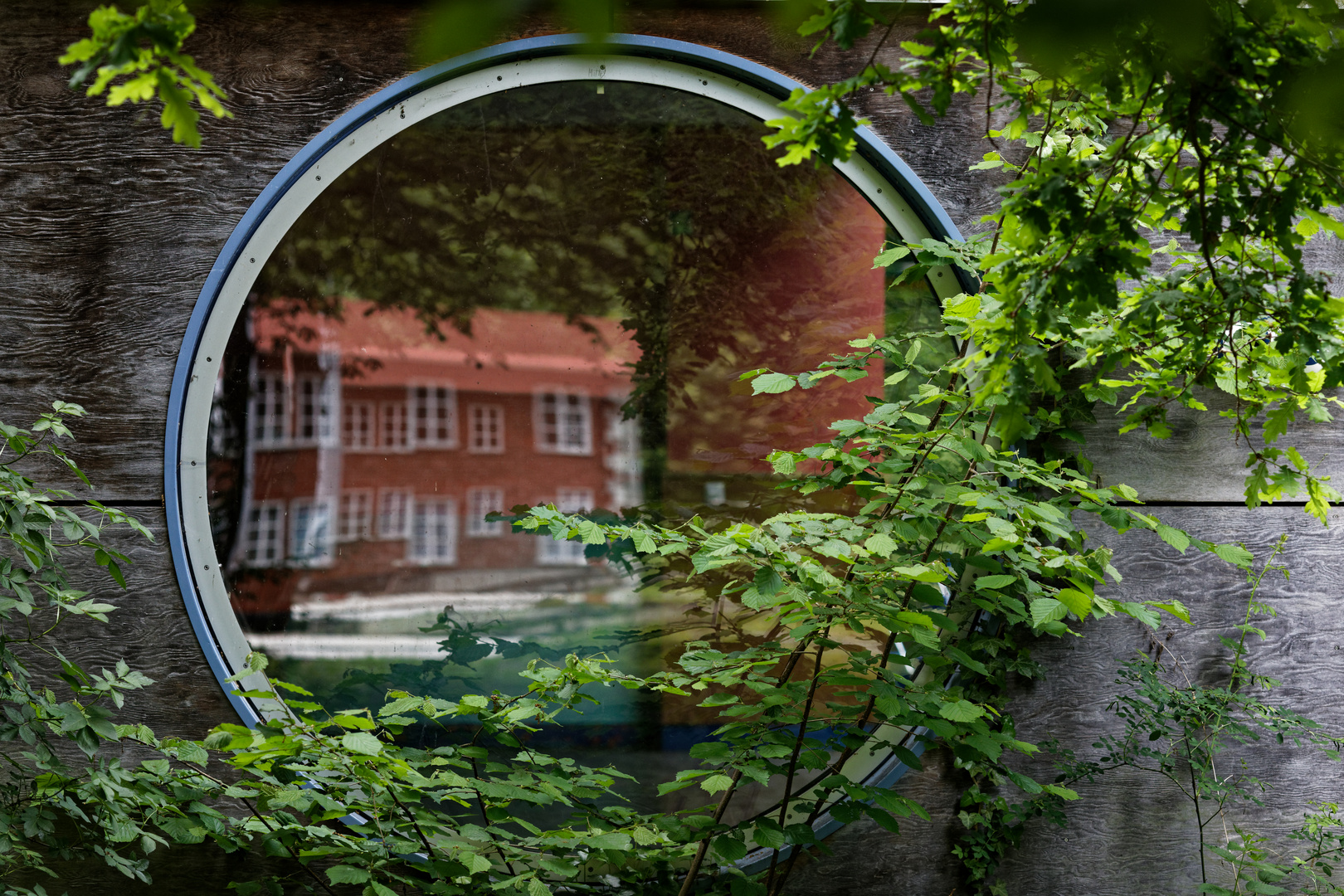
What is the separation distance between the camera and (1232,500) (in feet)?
8.41

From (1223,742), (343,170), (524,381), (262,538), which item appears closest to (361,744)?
(262,538)

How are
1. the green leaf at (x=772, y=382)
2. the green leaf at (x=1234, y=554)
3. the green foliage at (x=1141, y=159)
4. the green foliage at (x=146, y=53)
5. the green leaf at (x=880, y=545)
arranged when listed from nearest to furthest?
the green foliage at (x=146, y=53) → the green foliage at (x=1141, y=159) → the green leaf at (x=880, y=545) → the green leaf at (x=1234, y=554) → the green leaf at (x=772, y=382)

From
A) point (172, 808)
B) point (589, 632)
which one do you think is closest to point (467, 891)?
point (172, 808)

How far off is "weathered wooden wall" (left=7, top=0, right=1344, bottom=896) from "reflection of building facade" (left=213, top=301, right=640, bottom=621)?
0.29 m

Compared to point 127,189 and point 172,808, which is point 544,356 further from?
point 172,808

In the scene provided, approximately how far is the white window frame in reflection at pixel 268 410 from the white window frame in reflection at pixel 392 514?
29 cm

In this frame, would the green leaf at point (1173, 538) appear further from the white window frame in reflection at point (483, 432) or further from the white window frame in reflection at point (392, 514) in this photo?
the white window frame in reflection at point (392, 514)

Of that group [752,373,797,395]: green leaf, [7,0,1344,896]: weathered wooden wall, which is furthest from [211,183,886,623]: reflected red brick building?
[752,373,797,395]: green leaf

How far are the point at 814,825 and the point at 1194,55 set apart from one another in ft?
6.61

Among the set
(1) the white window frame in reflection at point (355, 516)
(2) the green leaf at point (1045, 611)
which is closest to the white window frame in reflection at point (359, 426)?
(1) the white window frame in reflection at point (355, 516)

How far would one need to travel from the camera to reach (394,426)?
7.98 feet

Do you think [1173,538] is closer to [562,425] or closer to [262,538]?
[562,425]

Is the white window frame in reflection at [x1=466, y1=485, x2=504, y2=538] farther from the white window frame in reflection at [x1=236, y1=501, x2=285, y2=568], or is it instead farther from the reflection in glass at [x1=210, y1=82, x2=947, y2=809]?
the white window frame in reflection at [x1=236, y1=501, x2=285, y2=568]

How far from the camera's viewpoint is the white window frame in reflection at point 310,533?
2383mm
